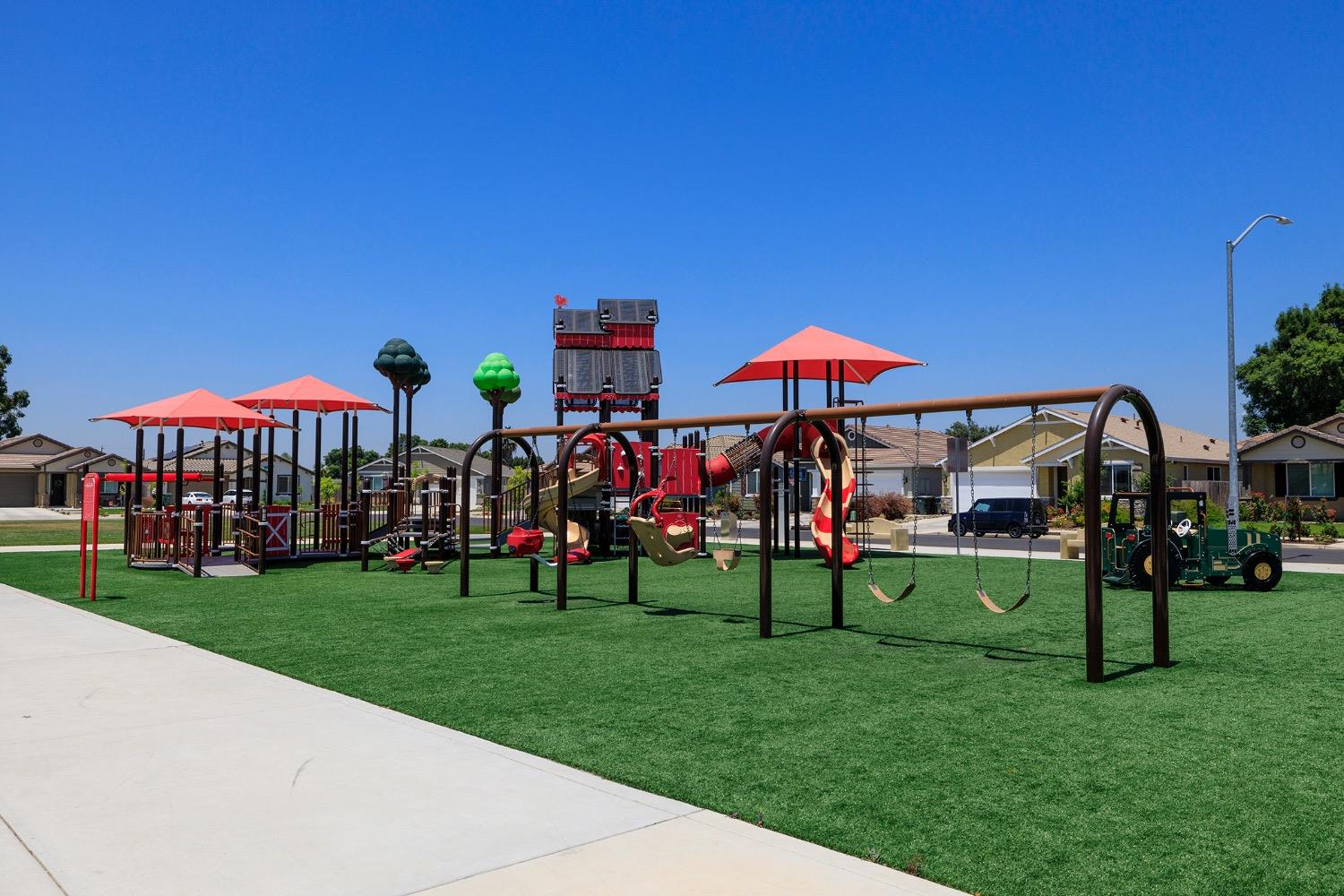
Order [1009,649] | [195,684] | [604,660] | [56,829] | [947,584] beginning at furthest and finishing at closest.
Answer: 1. [947,584]
2. [1009,649]
3. [604,660]
4. [195,684]
5. [56,829]

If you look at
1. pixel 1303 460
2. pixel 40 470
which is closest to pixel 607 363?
pixel 1303 460

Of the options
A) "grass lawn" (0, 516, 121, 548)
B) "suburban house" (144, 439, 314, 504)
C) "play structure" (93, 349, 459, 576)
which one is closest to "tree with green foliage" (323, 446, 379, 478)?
"suburban house" (144, 439, 314, 504)

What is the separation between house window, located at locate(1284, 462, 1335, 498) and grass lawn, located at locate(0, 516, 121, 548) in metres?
45.5

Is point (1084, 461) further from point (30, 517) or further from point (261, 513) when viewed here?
point (30, 517)

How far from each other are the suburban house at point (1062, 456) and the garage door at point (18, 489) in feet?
230

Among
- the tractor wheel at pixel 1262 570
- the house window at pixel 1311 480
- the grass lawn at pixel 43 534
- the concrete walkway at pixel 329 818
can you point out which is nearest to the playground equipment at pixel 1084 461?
the concrete walkway at pixel 329 818

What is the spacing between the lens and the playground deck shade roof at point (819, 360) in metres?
22.2

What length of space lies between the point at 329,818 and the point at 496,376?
90.4ft

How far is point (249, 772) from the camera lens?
5711 mm

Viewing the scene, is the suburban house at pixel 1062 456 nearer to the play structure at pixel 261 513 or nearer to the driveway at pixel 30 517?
the play structure at pixel 261 513

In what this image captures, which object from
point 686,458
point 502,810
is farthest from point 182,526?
point 502,810

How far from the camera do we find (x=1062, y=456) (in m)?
44.9

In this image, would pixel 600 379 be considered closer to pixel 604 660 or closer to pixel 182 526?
pixel 182 526

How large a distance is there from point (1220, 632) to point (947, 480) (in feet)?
153
